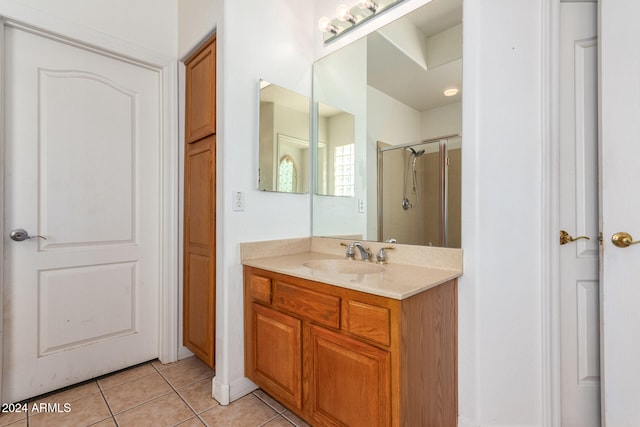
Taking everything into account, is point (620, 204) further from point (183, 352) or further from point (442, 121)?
point (183, 352)

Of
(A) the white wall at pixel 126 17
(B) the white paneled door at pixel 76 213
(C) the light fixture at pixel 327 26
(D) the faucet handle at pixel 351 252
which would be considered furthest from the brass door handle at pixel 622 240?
(A) the white wall at pixel 126 17

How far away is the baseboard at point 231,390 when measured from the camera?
1615 mm

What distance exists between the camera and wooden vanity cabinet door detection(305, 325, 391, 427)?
1071mm

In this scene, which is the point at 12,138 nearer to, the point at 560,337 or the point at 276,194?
the point at 276,194

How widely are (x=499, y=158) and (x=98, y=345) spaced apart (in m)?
2.50

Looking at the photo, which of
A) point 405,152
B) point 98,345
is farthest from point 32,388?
point 405,152

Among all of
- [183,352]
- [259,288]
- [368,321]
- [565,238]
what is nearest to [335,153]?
[259,288]

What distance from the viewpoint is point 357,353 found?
3.76 ft

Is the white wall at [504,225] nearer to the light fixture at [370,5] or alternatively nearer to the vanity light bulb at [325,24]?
the light fixture at [370,5]

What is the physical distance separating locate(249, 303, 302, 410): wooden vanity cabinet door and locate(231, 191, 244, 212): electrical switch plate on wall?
549mm

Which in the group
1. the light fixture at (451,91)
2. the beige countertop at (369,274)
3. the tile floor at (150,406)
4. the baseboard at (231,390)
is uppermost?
the light fixture at (451,91)

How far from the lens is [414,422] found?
1090mm

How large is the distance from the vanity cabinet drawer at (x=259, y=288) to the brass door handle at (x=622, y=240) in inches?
60.2

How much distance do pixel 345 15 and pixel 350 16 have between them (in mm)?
33
